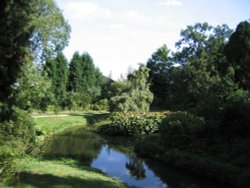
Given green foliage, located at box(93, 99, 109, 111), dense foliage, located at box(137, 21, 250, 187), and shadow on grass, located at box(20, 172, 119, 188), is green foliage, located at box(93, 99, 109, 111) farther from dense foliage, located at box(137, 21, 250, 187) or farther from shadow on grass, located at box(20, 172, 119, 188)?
shadow on grass, located at box(20, 172, 119, 188)

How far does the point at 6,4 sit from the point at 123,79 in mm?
35225

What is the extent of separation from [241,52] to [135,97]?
12815mm

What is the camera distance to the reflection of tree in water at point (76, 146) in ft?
62.1

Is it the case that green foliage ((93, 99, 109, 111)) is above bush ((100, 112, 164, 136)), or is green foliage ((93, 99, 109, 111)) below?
above

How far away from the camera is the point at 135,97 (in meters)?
37.6

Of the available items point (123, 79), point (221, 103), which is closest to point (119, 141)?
point (221, 103)

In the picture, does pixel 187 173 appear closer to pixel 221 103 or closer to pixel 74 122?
pixel 221 103

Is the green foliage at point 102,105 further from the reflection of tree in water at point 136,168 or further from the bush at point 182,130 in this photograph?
the reflection of tree in water at point 136,168

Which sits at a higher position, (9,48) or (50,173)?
(9,48)

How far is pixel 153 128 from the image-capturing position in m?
28.3

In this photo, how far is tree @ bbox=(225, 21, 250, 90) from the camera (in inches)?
1125

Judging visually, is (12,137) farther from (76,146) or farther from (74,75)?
(74,75)

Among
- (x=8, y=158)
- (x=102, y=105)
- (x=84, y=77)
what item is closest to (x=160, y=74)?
(x=102, y=105)

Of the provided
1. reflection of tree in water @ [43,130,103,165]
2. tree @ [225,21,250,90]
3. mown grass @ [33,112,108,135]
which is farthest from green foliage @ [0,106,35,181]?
tree @ [225,21,250,90]
